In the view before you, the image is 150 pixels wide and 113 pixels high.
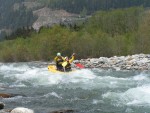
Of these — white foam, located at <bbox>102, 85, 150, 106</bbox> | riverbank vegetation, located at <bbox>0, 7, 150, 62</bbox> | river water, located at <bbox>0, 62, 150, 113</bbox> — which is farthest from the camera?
riverbank vegetation, located at <bbox>0, 7, 150, 62</bbox>

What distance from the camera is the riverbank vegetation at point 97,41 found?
61.9 meters

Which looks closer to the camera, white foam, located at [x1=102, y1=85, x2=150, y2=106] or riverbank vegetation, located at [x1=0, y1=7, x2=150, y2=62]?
white foam, located at [x1=102, y1=85, x2=150, y2=106]

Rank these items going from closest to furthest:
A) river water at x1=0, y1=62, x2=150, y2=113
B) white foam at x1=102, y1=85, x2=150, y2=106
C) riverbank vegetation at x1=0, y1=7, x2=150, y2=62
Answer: river water at x1=0, y1=62, x2=150, y2=113
white foam at x1=102, y1=85, x2=150, y2=106
riverbank vegetation at x1=0, y1=7, x2=150, y2=62

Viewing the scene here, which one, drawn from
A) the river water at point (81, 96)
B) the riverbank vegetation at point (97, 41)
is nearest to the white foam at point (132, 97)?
the river water at point (81, 96)

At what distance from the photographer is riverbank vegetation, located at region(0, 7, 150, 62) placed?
61.9 metres

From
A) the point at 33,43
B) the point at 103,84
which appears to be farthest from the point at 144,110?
the point at 33,43

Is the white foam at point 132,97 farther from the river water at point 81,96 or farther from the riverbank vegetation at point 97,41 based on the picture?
the riverbank vegetation at point 97,41

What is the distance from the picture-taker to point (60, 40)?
74.9 metres

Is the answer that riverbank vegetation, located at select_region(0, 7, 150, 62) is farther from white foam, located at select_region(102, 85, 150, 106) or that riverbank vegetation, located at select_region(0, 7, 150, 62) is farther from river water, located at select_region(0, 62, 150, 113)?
white foam, located at select_region(102, 85, 150, 106)

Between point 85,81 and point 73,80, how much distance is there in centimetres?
108

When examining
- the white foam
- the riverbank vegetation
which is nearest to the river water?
the white foam

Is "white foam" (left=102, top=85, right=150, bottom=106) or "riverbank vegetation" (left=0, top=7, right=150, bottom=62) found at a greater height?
"white foam" (left=102, top=85, right=150, bottom=106)

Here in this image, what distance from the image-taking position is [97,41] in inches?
2734

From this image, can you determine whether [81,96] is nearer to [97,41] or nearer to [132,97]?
[132,97]
